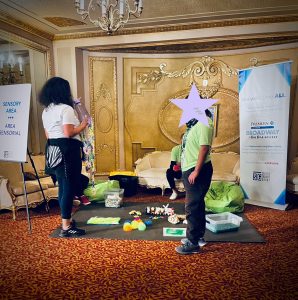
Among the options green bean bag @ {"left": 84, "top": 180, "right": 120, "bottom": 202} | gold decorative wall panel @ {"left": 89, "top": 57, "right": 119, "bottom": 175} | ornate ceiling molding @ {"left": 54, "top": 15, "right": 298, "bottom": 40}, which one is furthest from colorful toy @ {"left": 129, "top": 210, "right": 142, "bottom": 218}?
ornate ceiling molding @ {"left": 54, "top": 15, "right": 298, "bottom": 40}

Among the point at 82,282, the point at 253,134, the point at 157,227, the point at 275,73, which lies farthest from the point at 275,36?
the point at 82,282

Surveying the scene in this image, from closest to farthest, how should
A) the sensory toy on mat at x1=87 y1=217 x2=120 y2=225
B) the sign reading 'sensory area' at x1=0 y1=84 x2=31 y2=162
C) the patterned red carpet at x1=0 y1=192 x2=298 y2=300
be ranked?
the patterned red carpet at x1=0 y1=192 x2=298 y2=300
the sign reading 'sensory area' at x1=0 y1=84 x2=31 y2=162
the sensory toy on mat at x1=87 y1=217 x2=120 y2=225

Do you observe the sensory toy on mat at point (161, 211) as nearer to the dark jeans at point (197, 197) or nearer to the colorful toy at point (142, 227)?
the colorful toy at point (142, 227)

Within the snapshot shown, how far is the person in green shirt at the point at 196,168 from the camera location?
2.20 metres

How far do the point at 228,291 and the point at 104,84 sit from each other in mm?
4427

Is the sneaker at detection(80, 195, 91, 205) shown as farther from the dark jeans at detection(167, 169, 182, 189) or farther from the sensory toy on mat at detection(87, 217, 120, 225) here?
the dark jeans at detection(167, 169, 182, 189)

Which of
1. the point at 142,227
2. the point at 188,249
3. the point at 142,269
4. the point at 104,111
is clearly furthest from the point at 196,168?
the point at 104,111

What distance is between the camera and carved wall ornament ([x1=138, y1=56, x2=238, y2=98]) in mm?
5219

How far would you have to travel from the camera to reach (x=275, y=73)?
11.8 feet

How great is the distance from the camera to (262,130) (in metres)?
3.75

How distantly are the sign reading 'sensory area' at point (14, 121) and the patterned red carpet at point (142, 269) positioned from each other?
881mm

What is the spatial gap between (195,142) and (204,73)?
11.2 feet

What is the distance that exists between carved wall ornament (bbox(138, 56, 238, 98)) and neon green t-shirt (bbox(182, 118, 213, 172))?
10.6 feet

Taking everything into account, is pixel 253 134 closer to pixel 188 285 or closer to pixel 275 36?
pixel 275 36
